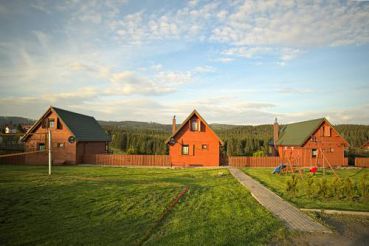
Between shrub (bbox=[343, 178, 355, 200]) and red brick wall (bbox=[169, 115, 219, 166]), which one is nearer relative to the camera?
shrub (bbox=[343, 178, 355, 200])

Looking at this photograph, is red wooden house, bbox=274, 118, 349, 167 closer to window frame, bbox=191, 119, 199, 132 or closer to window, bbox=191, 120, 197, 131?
window frame, bbox=191, 119, 199, 132

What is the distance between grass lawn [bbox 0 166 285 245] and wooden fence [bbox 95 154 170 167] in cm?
1609

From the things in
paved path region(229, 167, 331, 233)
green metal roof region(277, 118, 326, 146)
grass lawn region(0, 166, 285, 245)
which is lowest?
paved path region(229, 167, 331, 233)

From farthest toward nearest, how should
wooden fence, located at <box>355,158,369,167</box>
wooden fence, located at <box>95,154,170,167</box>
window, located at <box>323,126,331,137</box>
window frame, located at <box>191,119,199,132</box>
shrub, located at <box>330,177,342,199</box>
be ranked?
window, located at <box>323,126,331,137</box>, wooden fence, located at <box>355,158,369,167</box>, window frame, located at <box>191,119,199,132</box>, wooden fence, located at <box>95,154,170,167</box>, shrub, located at <box>330,177,342,199</box>

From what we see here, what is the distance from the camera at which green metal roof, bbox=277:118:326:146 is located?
33.2 meters

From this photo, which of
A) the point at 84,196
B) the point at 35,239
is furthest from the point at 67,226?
the point at 84,196

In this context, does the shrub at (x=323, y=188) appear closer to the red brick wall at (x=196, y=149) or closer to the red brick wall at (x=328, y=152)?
the red brick wall at (x=196, y=149)

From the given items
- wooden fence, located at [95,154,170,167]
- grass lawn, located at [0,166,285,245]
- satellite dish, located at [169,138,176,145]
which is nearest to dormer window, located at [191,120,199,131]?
satellite dish, located at [169,138,176,145]

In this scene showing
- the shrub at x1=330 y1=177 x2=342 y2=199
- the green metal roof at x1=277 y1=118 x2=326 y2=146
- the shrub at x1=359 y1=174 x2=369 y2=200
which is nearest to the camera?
the shrub at x1=359 y1=174 x2=369 y2=200

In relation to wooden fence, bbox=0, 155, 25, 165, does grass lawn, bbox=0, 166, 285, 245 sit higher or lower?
higher

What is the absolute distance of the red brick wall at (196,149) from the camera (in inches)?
1257

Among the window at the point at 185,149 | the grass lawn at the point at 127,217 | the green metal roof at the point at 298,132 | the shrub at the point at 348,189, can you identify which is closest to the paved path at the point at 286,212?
the grass lawn at the point at 127,217

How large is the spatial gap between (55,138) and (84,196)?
22.0 metres

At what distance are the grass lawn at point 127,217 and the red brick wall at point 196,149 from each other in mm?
15948
